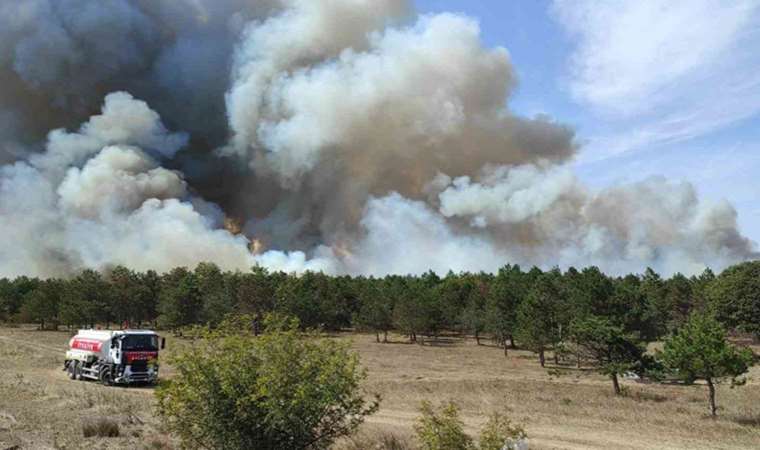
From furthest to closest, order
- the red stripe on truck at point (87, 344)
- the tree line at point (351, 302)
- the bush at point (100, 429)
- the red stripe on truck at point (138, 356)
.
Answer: the tree line at point (351, 302) < the red stripe on truck at point (87, 344) < the red stripe on truck at point (138, 356) < the bush at point (100, 429)

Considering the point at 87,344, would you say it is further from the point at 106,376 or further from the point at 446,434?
the point at 446,434

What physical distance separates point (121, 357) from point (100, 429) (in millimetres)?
19265

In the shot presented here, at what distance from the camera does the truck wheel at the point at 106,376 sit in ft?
133

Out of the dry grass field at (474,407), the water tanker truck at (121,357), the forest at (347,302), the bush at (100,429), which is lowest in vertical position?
the dry grass field at (474,407)

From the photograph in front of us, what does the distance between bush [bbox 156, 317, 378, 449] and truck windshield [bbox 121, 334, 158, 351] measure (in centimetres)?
2782

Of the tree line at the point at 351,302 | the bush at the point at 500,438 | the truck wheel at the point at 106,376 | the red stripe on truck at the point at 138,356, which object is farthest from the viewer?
the tree line at the point at 351,302

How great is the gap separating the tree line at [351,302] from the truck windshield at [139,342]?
3217 centimetres

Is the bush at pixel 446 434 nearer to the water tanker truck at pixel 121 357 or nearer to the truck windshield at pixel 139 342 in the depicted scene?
the water tanker truck at pixel 121 357

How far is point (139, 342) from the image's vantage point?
134ft

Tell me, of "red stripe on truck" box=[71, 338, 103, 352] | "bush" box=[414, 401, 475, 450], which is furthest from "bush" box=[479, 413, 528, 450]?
"red stripe on truck" box=[71, 338, 103, 352]

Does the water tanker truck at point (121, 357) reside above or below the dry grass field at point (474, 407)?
above

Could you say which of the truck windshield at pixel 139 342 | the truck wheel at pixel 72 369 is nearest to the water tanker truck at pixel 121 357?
the truck windshield at pixel 139 342

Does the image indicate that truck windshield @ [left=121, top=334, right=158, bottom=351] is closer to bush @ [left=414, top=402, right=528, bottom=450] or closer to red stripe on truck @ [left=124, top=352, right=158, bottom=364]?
red stripe on truck @ [left=124, top=352, right=158, bottom=364]

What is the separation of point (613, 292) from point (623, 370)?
6979mm
